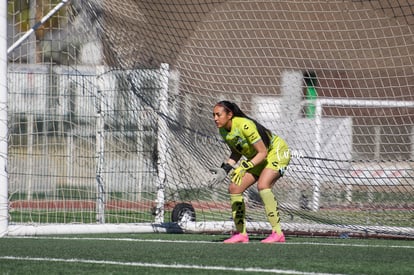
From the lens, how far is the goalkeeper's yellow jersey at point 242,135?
8.80 m

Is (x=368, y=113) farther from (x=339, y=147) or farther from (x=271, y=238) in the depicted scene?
(x=271, y=238)

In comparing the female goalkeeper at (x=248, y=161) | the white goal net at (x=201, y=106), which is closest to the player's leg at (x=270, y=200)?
the female goalkeeper at (x=248, y=161)

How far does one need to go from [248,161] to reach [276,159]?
39cm

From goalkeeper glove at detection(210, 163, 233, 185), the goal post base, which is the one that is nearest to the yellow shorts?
goalkeeper glove at detection(210, 163, 233, 185)

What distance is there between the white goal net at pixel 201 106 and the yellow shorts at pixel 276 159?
545 millimetres

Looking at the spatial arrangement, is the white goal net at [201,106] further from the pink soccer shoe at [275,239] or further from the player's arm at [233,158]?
the pink soccer shoe at [275,239]

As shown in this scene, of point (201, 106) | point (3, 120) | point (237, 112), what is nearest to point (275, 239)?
point (237, 112)

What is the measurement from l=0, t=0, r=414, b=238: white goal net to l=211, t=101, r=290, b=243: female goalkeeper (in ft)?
1.23

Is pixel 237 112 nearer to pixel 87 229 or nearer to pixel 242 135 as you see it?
pixel 242 135

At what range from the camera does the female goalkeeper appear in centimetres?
877

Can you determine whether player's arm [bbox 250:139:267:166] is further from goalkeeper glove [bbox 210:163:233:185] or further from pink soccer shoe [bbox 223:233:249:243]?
pink soccer shoe [bbox 223:233:249:243]

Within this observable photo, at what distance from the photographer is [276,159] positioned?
9055 millimetres

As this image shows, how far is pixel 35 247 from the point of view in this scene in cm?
777

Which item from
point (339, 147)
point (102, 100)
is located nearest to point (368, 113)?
point (339, 147)
